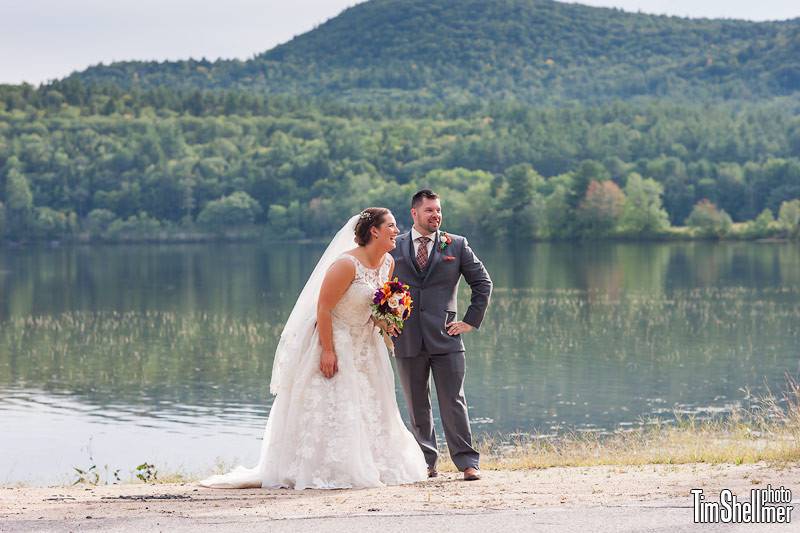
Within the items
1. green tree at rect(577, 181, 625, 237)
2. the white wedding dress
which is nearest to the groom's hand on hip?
the white wedding dress

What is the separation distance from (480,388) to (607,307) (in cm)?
2078

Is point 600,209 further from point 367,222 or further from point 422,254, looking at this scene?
point 367,222

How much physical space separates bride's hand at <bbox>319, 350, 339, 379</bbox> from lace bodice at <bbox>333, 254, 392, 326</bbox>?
11.2 inches

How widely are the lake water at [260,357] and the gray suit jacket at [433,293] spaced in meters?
7.12

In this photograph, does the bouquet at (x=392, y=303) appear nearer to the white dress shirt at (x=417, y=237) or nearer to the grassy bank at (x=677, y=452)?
the white dress shirt at (x=417, y=237)

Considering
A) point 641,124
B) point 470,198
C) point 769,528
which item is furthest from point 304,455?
point 641,124

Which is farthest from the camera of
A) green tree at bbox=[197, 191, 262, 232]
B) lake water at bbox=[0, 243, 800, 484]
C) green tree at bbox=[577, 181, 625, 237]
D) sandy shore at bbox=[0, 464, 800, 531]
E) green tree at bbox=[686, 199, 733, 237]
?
green tree at bbox=[197, 191, 262, 232]

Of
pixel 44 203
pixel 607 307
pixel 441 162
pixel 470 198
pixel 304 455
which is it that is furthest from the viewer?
pixel 441 162

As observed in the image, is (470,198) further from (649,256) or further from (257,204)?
(649,256)

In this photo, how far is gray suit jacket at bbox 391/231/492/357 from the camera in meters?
9.52

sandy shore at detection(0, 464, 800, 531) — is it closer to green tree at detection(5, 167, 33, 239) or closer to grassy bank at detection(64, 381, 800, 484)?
grassy bank at detection(64, 381, 800, 484)

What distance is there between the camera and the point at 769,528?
686cm

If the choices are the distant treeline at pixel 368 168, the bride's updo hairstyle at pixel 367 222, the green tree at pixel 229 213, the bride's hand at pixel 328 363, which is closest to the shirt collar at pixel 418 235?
the bride's updo hairstyle at pixel 367 222

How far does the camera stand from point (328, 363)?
9.28 metres
